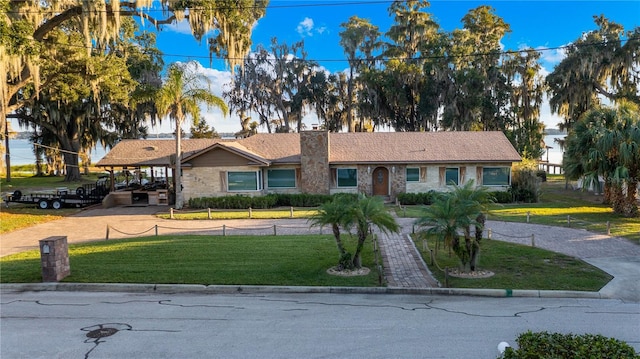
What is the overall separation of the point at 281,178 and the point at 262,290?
55.9 ft

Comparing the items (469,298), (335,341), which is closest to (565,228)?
(469,298)

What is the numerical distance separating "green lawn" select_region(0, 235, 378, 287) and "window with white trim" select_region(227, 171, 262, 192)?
401 inches

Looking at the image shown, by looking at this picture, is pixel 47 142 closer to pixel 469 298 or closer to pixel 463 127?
pixel 463 127

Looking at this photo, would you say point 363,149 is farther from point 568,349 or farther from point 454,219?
point 568,349

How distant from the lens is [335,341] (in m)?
6.86

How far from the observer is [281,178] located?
1049 inches

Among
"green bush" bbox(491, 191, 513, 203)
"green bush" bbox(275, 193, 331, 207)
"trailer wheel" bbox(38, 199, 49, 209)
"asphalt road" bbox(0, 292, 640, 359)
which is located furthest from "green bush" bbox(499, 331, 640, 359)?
"trailer wheel" bbox(38, 199, 49, 209)

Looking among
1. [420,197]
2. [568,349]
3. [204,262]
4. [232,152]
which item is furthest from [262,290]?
[420,197]

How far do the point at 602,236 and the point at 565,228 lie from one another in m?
1.68

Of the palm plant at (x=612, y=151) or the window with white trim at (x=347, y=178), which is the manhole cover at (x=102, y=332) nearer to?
the palm plant at (x=612, y=151)

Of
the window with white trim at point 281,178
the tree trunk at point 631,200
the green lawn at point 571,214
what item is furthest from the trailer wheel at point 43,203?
the tree trunk at point 631,200

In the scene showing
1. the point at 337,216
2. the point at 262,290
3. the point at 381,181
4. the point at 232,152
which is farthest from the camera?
the point at 381,181

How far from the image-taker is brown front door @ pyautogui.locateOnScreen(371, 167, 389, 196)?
26953mm

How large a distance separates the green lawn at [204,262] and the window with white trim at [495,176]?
15161 millimetres
